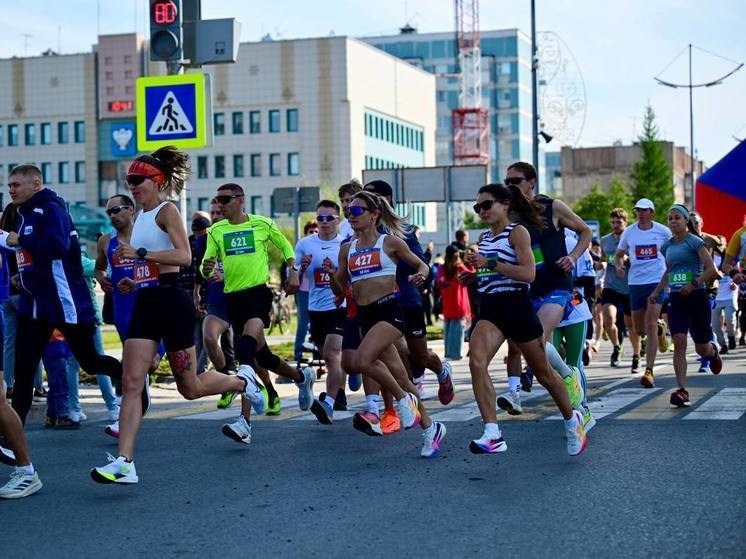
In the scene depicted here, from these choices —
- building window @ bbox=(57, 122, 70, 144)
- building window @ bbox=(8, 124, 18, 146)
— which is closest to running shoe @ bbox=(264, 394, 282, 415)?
building window @ bbox=(57, 122, 70, 144)

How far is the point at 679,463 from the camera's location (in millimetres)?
8539

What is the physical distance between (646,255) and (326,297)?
4321 millimetres

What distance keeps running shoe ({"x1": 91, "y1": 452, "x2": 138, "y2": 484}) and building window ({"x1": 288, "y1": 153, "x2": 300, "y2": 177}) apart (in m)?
95.7

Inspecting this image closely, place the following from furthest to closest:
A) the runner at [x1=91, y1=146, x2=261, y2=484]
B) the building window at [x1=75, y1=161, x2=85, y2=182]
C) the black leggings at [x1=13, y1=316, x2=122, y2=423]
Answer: the building window at [x1=75, y1=161, x2=85, y2=182], the black leggings at [x1=13, y1=316, x2=122, y2=423], the runner at [x1=91, y1=146, x2=261, y2=484]

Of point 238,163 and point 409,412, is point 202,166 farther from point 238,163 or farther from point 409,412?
point 409,412

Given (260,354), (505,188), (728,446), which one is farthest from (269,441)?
(728,446)

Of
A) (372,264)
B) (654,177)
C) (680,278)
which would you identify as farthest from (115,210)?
(654,177)

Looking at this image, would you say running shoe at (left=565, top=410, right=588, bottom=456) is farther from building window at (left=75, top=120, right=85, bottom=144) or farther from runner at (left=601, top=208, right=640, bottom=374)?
building window at (left=75, top=120, right=85, bottom=144)

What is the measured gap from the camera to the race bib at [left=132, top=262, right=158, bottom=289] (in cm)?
842

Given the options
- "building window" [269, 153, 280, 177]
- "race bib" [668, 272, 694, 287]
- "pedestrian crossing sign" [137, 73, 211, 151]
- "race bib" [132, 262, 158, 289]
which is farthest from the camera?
"building window" [269, 153, 280, 177]

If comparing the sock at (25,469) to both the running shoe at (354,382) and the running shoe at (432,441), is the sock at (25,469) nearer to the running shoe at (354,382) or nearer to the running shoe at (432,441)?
the running shoe at (432,441)

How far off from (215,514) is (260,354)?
4044 millimetres

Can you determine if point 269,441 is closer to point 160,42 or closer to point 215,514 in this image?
point 215,514

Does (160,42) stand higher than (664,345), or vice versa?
(160,42)
